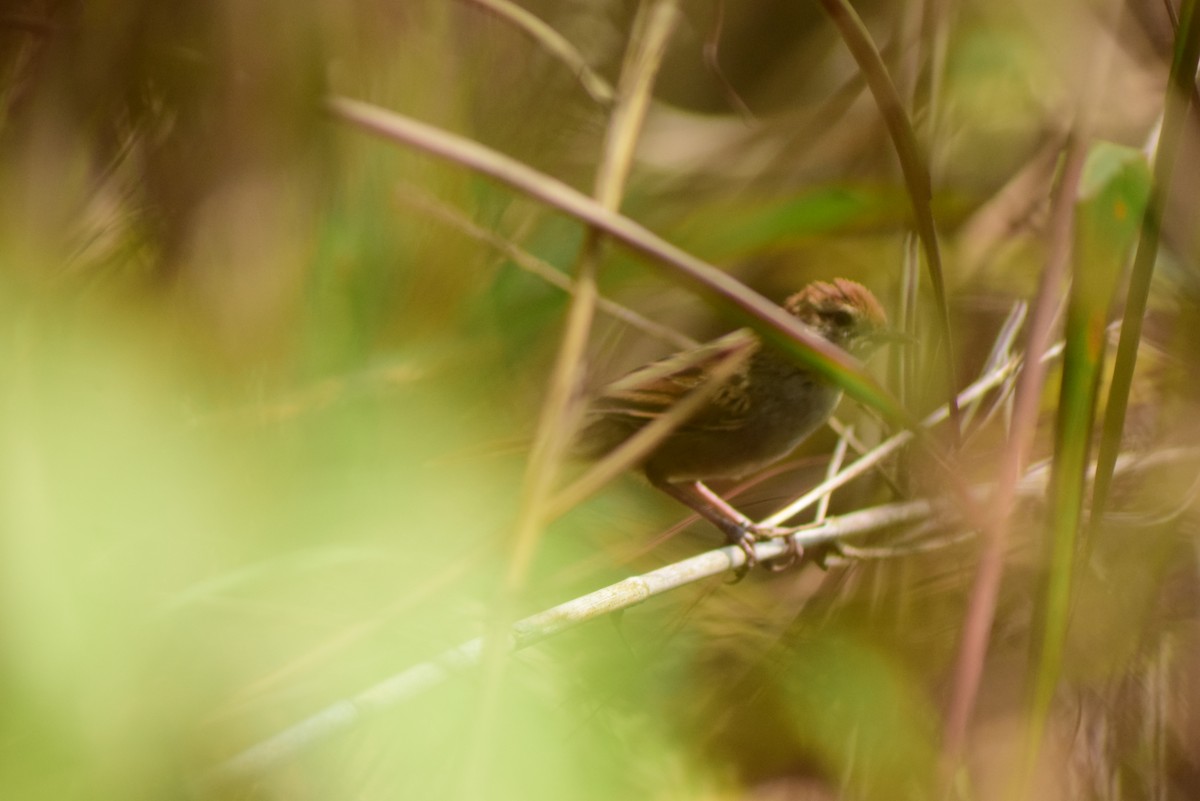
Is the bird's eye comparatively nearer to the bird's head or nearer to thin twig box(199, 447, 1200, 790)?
the bird's head

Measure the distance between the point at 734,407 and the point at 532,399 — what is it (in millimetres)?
675

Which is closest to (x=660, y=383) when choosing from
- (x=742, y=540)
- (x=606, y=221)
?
(x=742, y=540)

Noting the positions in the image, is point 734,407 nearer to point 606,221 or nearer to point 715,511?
point 715,511

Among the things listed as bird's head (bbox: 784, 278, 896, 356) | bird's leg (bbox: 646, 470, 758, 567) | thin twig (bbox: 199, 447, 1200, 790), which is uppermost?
bird's head (bbox: 784, 278, 896, 356)

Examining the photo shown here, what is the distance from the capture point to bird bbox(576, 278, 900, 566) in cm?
119

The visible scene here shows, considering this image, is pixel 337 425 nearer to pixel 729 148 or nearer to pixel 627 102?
pixel 627 102

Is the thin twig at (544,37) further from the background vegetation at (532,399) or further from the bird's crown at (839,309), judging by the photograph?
the bird's crown at (839,309)

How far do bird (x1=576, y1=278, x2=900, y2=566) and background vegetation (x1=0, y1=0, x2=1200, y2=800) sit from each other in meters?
0.06

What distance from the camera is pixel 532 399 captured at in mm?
878

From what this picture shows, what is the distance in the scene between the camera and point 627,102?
1.78 ft

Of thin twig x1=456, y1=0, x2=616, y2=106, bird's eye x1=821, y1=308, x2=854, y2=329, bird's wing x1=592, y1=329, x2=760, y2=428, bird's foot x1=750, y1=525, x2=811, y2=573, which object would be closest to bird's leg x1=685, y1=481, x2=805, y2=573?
bird's foot x1=750, y1=525, x2=811, y2=573

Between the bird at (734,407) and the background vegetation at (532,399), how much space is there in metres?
0.06

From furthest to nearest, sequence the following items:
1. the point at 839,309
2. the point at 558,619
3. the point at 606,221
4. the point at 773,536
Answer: the point at 839,309 < the point at 773,536 < the point at 558,619 < the point at 606,221

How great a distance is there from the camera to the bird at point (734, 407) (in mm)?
1194
